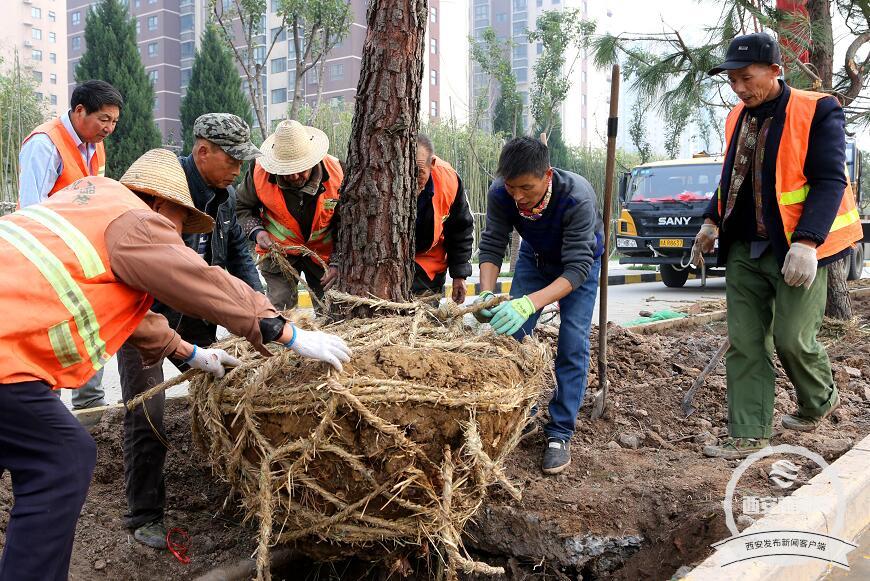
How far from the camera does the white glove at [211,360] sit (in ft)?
6.90

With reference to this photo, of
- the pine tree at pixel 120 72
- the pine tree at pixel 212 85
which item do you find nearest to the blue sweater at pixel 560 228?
the pine tree at pixel 120 72

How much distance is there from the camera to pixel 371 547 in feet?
7.16

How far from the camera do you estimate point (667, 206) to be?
36.4 ft

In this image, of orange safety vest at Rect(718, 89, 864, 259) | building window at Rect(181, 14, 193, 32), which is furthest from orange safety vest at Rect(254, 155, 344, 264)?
building window at Rect(181, 14, 193, 32)

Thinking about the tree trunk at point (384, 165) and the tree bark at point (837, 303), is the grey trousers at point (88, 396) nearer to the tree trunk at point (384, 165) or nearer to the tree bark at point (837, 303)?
the tree trunk at point (384, 165)

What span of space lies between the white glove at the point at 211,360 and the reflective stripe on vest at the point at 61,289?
0.43 metres

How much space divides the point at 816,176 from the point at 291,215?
88.3 inches

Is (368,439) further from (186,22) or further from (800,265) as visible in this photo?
(186,22)

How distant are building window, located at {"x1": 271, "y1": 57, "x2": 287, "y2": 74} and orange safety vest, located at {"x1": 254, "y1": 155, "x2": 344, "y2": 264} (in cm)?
3970

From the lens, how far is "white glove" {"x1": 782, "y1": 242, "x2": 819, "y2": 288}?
2.77 meters

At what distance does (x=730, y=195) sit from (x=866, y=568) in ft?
5.21

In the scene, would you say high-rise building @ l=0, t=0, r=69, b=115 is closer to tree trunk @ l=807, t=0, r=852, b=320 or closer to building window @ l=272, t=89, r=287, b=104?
building window @ l=272, t=89, r=287, b=104

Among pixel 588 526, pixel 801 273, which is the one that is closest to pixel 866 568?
pixel 588 526

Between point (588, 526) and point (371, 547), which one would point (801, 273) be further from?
point (371, 547)
